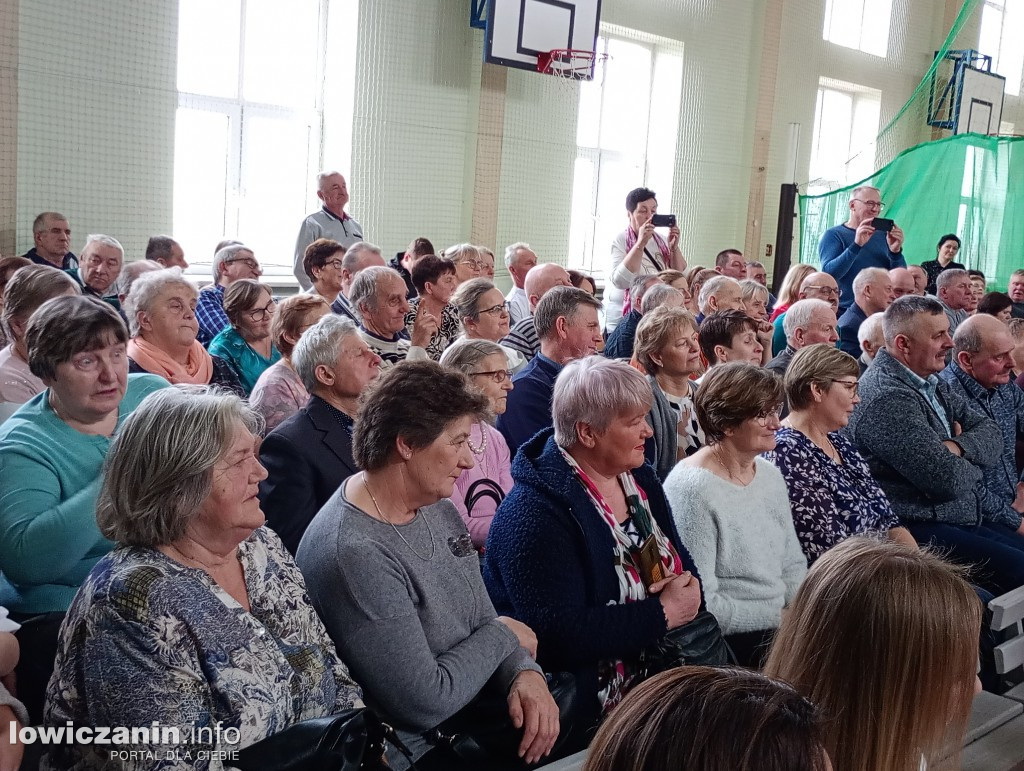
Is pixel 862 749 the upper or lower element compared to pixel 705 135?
lower

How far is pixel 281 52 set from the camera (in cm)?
771

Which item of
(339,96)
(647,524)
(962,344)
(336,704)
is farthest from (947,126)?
(336,704)

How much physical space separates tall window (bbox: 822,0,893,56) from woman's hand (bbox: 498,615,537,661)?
11.0 meters

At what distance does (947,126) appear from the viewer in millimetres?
12594

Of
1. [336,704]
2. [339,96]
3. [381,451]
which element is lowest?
[336,704]

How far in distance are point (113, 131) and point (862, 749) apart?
6408 millimetres

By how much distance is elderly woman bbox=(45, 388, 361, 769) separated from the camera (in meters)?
1.57

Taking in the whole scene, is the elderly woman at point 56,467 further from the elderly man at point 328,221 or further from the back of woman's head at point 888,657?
the elderly man at point 328,221

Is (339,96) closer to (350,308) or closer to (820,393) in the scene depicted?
(350,308)

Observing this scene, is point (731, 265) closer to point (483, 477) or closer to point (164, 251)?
point (164, 251)

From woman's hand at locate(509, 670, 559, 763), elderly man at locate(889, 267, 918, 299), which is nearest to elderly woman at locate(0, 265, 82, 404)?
woman's hand at locate(509, 670, 559, 763)

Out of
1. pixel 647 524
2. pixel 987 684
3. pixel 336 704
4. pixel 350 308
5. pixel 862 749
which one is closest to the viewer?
pixel 862 749

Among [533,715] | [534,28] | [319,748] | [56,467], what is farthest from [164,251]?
[319,748]

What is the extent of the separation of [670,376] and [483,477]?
1.14 m
